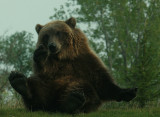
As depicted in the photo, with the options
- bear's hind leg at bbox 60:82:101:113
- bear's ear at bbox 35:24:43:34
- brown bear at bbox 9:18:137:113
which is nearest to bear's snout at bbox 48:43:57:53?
brown bear at bbox 9:18:137:113

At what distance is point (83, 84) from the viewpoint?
490 cm

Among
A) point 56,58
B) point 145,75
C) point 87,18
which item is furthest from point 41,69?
point 87,18

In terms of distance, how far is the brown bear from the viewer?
4.64 m

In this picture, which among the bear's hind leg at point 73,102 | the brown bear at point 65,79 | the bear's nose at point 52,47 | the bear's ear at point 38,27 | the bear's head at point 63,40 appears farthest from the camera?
the bear's ear at point 38,27

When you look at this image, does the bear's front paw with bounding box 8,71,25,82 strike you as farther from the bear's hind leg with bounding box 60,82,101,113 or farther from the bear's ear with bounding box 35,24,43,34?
the bear's ear with bounding box 35,24,43,34

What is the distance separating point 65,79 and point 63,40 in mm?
947

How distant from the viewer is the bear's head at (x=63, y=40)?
5.39 meters

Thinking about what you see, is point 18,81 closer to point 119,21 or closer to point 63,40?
point 63,40

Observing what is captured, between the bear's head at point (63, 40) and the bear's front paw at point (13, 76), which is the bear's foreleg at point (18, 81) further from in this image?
the bear's head at point (63, 40)

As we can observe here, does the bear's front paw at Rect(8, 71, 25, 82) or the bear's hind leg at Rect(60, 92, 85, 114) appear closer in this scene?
the bear's hind leg at Rect(60, 92, 85, 114)

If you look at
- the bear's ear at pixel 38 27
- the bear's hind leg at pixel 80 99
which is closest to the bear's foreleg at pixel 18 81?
the bear's hind leg at pixel 80 99

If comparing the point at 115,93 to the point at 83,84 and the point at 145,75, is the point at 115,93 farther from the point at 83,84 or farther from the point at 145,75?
the point at 145,75

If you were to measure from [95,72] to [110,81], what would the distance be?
312 millimetres

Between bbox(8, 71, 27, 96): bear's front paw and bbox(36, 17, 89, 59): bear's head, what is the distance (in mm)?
926
